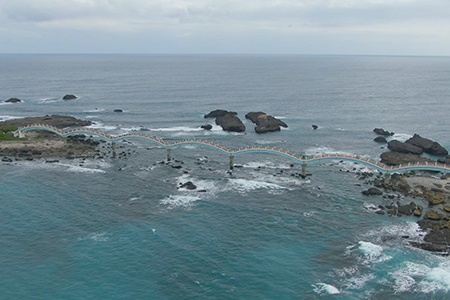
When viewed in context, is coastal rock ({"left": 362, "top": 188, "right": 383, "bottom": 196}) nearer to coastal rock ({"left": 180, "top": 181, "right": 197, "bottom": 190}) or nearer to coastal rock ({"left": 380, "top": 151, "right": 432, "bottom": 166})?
coastal rock ({"left": 380, "top": 151, "right": 432, "bottom": 166})

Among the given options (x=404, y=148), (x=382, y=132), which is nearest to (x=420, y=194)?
(x=404, y=148)

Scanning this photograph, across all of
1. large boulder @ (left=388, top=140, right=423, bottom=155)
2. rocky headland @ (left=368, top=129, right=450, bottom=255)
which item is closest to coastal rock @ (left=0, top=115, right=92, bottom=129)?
rocky headland @ (left=368, top=129, right=450, bottom=255)

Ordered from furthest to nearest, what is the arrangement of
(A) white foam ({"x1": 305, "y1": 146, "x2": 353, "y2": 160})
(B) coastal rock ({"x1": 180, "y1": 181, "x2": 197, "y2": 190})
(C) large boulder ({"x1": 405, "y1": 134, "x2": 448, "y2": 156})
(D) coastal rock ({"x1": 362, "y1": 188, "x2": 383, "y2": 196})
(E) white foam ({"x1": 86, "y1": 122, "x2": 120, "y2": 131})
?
(E) white foam ({"x1": 86, "y1": 122, "x2": 120, "y2": 131}) → (C) large boulder ({"x1": 405, "y1": 134, "x2": 448, "y2": 156}) → (A) white foam ({"x1": 305, "y1": 146, "x2": 353, "y2": 160}) → (B) coastal rock ({"x1": 180, "y1": 181, "x2": 197, "y2": 190}) → (D) coastal rock ({"x1": 362, "y1": 188, "x2": 383, "y2": 196})

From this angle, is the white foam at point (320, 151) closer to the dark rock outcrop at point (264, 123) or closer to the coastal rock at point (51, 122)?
the dark rock outcrop at point (264, 123)

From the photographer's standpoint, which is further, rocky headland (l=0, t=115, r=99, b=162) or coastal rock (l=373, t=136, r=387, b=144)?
coastal rock (l=373, t=136, r=387, b=144)

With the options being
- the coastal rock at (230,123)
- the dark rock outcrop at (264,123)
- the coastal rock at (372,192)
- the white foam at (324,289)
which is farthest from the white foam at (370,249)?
the coastal rock at (230,123)

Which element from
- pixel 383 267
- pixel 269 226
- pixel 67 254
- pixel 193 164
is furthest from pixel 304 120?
pixel 67 254
